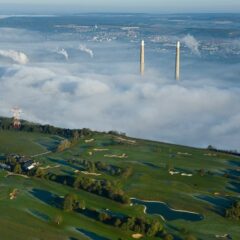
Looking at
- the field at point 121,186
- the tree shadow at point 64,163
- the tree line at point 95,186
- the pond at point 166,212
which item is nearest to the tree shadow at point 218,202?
the field at point 121,186

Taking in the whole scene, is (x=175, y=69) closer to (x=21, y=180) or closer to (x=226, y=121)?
(x=226, y=121)

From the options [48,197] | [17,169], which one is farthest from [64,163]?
[48,197]

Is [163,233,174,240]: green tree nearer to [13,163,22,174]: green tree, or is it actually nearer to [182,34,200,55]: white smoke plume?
[13,163,22,174]: green tree

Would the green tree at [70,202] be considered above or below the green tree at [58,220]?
above

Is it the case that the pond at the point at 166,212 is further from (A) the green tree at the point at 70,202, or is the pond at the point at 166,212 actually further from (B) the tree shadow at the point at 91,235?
(B) the tree shadow at the point at 91,235

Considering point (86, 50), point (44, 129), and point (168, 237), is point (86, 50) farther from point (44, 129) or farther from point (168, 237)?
point (168, 237)

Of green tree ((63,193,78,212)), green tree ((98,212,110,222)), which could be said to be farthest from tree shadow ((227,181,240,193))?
green tree ((63,193,78,212))
